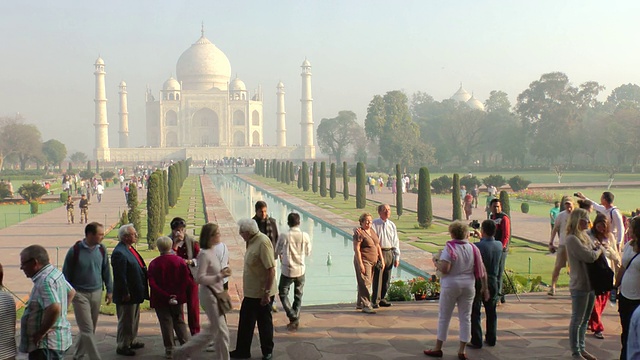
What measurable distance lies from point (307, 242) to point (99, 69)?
55847 mm

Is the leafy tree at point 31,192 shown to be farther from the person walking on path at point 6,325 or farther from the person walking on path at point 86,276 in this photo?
the person walking on path at point 6,325

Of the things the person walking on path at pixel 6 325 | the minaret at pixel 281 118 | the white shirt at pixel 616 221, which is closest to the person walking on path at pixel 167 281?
the person walking on path at pixel 6 325

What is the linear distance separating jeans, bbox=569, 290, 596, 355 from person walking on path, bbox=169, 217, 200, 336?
234 centimetres

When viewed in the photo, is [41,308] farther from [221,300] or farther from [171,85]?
[171,85]

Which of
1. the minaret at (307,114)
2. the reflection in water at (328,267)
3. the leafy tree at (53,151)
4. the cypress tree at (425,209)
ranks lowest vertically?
the reflection in water at (328,267)

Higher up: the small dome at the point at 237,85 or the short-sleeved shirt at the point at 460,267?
the small dome at the point at 237,85

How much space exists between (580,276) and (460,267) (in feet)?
2.50

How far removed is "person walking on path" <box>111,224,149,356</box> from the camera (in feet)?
13.6

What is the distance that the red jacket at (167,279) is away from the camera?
4055 mm

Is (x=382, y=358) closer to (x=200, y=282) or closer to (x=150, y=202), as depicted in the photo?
(x=200, y=282)

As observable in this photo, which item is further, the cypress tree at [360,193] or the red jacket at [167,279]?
the cypress tree at [360,193]

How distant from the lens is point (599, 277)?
13.4 feet

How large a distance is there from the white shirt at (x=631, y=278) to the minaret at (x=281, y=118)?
57100 mm

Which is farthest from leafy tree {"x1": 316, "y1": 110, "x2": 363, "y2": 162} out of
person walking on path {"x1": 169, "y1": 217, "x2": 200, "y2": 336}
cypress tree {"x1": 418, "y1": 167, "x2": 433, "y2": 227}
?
person walking on path {"x1": 169, "y1": 217, "x2": 200, "y2": 336}
